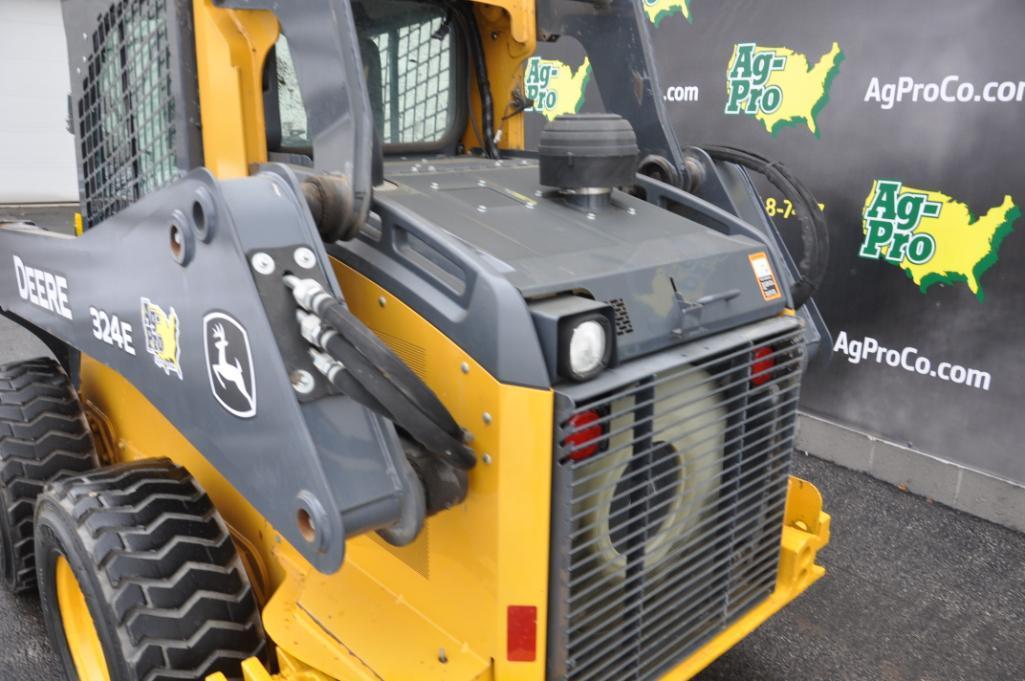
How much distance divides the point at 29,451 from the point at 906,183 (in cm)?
387

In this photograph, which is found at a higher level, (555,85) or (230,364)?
(555,85)

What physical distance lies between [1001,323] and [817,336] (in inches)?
61.3

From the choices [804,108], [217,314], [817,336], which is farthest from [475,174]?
[804,108]

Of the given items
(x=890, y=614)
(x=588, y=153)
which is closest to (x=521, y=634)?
(x=588, y=153)

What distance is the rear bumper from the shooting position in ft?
6.74

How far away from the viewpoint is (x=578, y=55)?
6.07m

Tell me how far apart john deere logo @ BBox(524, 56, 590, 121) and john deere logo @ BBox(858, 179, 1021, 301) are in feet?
8.79

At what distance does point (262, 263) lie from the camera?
1557mm

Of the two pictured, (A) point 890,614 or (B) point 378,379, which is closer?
(B) point 378,379

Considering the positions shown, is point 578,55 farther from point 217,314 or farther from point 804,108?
point 217,314

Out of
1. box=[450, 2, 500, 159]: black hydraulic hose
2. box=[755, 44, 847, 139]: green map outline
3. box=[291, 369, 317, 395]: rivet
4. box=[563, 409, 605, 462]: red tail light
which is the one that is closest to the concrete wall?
box=[755, 44, 847, 139]: green map outline

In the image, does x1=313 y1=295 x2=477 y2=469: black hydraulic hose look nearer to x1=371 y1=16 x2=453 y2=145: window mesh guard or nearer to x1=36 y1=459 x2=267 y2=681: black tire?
x1=36 y1=459 x2=267 y2=681: black tire

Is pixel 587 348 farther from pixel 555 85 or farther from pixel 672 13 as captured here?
pixel 555 85

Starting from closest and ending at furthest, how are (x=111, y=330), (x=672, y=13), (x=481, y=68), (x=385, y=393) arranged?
1. (x=385, y=393)
2. (x=111, y=330)
3. (x=481, y=68)
4. (x=672, y=13)
